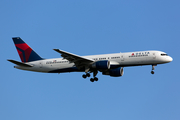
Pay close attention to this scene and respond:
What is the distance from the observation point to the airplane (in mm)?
43406

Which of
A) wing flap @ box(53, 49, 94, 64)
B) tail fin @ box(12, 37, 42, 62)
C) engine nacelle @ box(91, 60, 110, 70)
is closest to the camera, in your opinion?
wing flap @ box(53, 49, 94, 64)

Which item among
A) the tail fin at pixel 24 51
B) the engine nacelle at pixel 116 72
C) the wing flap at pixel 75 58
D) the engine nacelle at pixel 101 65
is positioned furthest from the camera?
the tail fin at pixel 24 51

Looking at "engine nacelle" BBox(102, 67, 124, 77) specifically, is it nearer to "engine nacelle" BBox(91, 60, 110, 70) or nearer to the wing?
"engine nacelle" BBox(91, 60, 110, 70)

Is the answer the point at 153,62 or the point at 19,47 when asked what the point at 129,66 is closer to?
the point at 153,62

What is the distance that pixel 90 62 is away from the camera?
44.4m

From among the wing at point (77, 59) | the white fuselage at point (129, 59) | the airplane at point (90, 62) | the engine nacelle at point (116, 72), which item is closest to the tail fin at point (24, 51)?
the airplane at point (90, 62)

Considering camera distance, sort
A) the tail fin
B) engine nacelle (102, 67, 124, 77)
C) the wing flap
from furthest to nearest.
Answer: the tail fin, engine nacelle (102, 67, 124, 77), the wing flap

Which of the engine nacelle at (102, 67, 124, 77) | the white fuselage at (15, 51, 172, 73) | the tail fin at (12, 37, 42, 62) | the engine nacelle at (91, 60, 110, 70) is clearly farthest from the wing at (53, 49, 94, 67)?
the tail fin at (12, 37, 42, 62)

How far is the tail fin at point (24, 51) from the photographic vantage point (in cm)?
5034

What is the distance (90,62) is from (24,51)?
1399 cm

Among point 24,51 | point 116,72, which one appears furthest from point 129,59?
point 24,51

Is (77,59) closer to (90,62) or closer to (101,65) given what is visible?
(90,62)

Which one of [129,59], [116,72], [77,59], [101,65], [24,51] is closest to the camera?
[101,65]

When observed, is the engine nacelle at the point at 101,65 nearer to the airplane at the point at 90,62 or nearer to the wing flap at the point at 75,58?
the airplane at the point at 90,62
